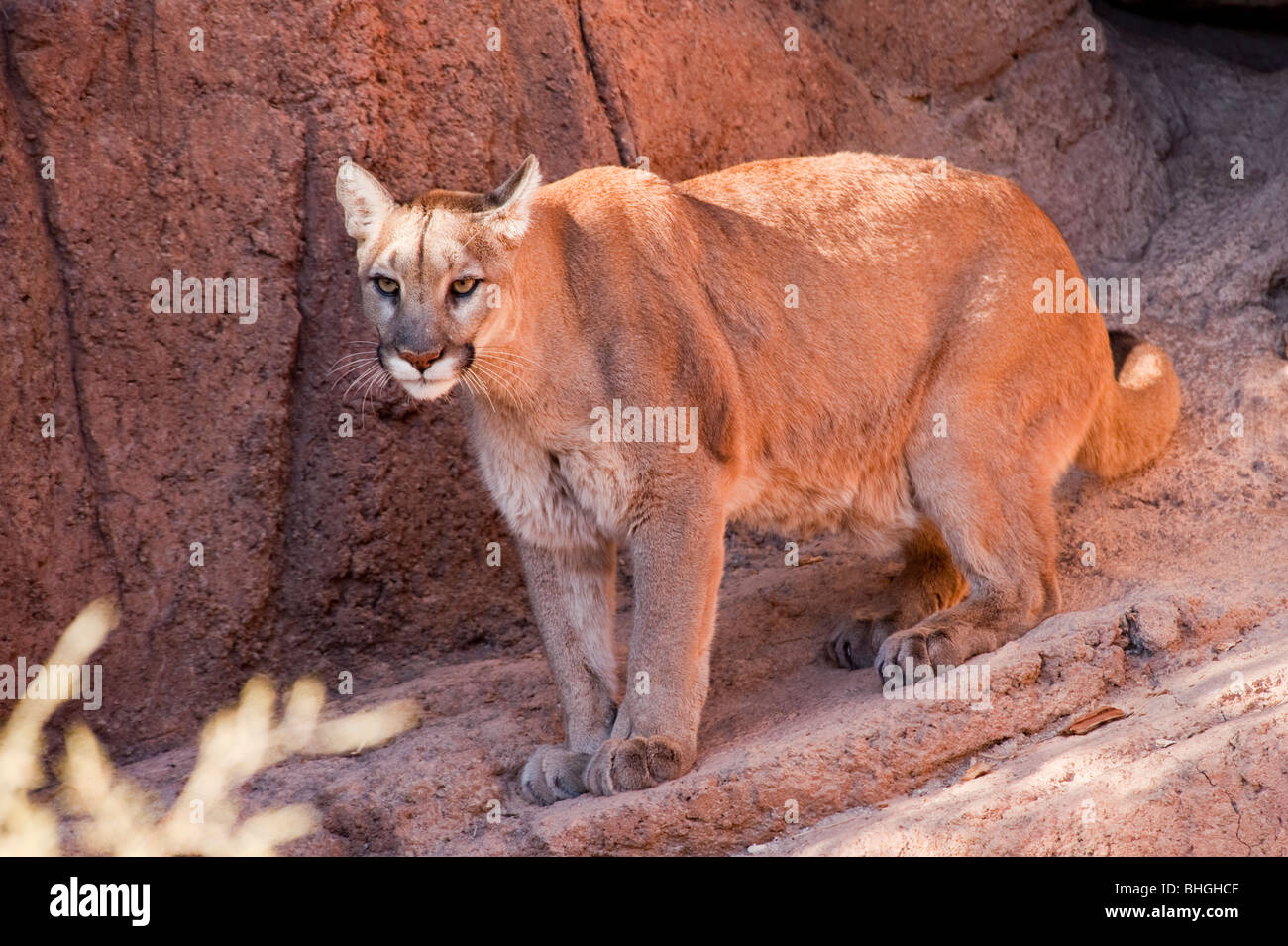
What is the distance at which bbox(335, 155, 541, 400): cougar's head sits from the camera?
4.70 m

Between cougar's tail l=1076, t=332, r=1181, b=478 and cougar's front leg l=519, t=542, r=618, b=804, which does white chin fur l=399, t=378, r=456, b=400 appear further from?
cougar's tail l=1076, t=332, r=1181, b=478

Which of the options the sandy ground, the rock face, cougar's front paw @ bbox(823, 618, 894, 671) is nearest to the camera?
the sandy ground

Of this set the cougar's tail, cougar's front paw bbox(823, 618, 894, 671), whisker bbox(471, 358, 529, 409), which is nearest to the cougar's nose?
whisker bbox(471, 358, 529, 409)

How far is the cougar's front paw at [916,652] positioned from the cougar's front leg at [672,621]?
0.69 metres

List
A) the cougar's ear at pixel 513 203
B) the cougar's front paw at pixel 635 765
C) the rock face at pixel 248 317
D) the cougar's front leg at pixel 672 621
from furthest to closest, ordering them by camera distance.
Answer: the rock face at pixel 248 317
the cougar's front leg at pixel 672 621
the cougar's ear at pixel 513 203
the cougar's front paw at pixel 635 765

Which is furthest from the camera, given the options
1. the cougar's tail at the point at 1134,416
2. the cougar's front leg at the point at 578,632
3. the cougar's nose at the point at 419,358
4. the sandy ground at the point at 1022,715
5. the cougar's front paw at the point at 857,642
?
the cougar's tail at the point at 1134,416

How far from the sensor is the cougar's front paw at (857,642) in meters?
5.82

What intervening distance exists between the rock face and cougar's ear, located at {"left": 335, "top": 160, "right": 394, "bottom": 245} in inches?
35.8

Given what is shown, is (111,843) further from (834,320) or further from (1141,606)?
(1141,606)

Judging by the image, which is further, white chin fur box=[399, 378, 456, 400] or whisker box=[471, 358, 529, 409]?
whisker box=[471, 358, 529, 409]

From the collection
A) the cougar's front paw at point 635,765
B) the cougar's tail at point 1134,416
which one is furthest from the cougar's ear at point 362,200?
the cougar's tail at point 1134,416

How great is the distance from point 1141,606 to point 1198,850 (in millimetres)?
1545

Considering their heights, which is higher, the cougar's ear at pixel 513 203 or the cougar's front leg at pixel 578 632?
the cougar's ear at pixel 513 203

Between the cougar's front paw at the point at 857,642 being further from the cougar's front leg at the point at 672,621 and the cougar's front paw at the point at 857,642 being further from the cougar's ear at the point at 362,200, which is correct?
the cougar's ear at the point at 362,200
